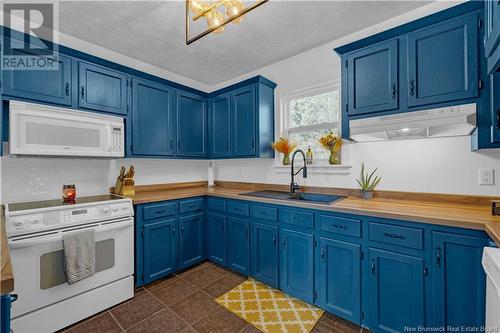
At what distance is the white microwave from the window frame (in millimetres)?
1920

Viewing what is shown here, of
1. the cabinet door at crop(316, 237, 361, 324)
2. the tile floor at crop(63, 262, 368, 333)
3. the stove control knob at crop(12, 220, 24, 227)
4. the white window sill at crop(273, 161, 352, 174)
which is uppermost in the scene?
the white window sill at crop(273, 161, 352, 174)

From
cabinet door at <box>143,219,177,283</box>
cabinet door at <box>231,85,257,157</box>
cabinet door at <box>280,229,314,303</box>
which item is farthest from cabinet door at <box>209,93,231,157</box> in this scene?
cabinet door at <box>280,229,314,303</box>

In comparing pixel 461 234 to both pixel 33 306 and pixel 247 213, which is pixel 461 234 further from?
pixel 33 306

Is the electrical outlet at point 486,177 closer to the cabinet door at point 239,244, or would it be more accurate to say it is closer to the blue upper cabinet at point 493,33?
the blue upper cabinet at point 493,33

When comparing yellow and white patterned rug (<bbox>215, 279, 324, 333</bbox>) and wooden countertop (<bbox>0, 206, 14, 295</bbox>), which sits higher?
wooden countertop (<bbox>0, 206, 14, 295</bbox>)

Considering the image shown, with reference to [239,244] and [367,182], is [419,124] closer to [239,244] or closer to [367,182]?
[367,182]

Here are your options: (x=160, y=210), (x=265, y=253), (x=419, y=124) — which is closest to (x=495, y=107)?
(x=419, y=124)

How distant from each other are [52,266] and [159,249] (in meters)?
0.92

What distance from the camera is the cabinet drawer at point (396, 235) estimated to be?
1484mm

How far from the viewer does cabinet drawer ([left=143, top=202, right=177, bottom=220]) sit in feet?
7.71

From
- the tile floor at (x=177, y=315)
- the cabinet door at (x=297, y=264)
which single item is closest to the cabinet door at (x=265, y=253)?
the cabinet door at (x=297, y=264)

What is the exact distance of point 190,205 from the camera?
2.74 m

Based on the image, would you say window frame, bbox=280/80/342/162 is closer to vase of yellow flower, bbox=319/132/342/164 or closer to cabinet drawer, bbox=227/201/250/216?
vase of yellow flower, bbox=319/132/342/164

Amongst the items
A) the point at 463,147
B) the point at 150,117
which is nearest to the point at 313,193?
the point at 463,147
